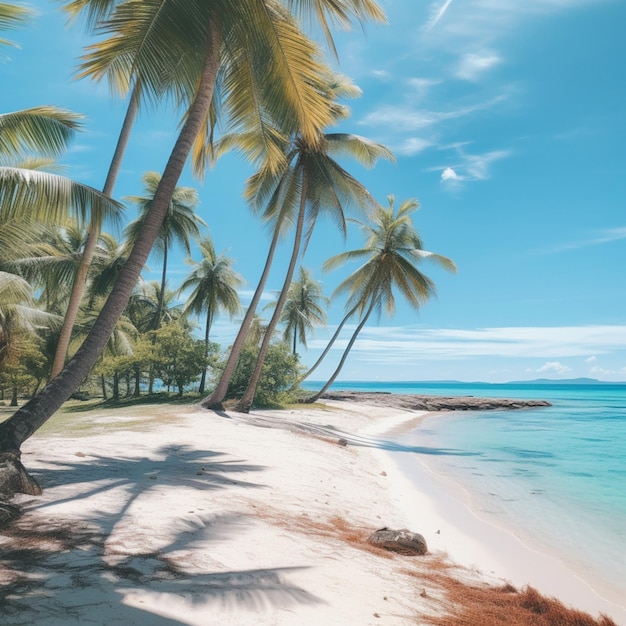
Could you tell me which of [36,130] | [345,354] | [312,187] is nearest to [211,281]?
[345,354]

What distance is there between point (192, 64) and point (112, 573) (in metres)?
7.43

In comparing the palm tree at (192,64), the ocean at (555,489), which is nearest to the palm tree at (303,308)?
the ocean at (555,489)

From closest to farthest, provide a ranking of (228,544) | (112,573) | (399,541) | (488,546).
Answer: (112,573)
(228,544)
(399,541)
(488,546)

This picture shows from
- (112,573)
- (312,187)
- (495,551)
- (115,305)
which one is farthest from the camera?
(312,187)

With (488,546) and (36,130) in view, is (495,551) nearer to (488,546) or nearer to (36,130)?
(488,546)

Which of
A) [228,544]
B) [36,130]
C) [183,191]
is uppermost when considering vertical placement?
[183,191]

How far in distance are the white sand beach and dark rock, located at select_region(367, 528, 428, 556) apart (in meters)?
0.18

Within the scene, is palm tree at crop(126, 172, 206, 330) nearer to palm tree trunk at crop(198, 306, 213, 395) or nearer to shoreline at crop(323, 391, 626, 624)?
palm tree trunk at crop(198, 306, 213, 395)

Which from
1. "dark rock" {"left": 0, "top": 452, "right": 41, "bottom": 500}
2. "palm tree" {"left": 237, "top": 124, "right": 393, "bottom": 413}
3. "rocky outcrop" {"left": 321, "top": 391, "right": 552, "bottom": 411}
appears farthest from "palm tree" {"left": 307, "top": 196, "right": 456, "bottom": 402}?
"dark rock" {"left": 0, "top": 452, "right": 41, "bottom": 500}

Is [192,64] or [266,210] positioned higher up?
[266,210]

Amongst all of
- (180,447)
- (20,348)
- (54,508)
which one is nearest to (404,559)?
(54,508)

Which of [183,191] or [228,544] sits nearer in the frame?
[228,544]

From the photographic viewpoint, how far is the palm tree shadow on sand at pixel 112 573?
9.26 feet

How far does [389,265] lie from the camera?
25734 mm
